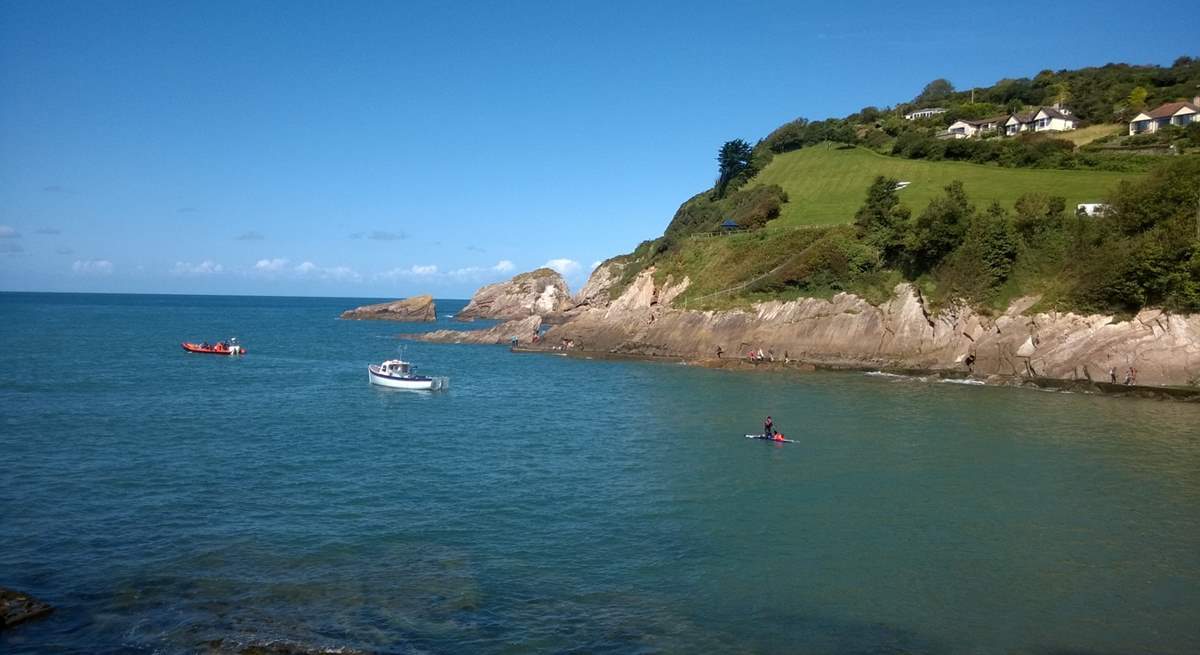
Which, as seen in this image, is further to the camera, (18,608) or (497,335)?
(497,335)

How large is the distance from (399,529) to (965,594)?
14758mm

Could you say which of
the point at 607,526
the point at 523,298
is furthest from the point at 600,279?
the point at 607,526

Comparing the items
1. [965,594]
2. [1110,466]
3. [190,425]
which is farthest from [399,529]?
[1110,466]

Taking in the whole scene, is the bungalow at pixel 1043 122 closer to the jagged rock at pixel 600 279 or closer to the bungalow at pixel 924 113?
the bungalow at pixel 924 113

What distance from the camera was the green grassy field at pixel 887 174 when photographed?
6762cm

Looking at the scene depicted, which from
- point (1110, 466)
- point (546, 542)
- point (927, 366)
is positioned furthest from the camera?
point (927, 366)

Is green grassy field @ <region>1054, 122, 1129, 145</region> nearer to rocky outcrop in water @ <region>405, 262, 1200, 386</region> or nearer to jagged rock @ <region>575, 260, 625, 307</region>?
rocky outcrop in water @ <region>405, 262, 1200, 386</region>

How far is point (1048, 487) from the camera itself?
2525 centimetres

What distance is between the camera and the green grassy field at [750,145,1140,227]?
67625 mm

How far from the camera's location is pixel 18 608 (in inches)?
597

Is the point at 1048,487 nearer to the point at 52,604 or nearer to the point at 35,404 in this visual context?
the point at 52,604

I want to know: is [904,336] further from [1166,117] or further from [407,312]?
[407,312]

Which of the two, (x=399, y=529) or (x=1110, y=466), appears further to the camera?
(x=1110, y=466)

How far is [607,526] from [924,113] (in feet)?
394
